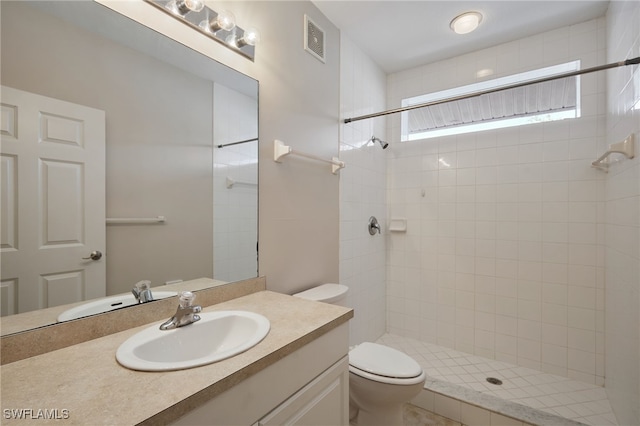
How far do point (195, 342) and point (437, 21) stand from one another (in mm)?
2444

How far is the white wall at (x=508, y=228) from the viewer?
2.06 m

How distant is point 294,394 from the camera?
92 cm

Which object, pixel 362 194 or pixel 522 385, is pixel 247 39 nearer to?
pixel 362 194

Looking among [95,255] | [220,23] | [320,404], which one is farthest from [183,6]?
[320,404]

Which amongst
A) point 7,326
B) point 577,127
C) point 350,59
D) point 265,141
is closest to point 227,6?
point 265,141

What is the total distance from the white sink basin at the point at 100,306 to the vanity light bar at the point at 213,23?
1075mm

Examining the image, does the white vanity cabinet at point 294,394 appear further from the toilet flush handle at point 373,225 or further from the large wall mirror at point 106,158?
the toilet flush handle at point 373,225

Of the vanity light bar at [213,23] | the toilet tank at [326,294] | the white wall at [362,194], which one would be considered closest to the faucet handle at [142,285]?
the toilet tank at [326,294]

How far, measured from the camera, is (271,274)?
5.26 feet

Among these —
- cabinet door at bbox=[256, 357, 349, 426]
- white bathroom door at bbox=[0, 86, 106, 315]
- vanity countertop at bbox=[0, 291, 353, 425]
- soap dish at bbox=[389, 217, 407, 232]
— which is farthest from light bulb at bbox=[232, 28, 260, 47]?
soap dish at bbox=[389, 217, 407, 232]

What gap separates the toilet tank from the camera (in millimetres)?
1688

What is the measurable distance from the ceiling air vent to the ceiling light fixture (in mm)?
959

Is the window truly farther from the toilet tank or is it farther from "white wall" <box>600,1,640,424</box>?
the toilet tank

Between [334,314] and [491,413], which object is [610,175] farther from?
[334,314]
